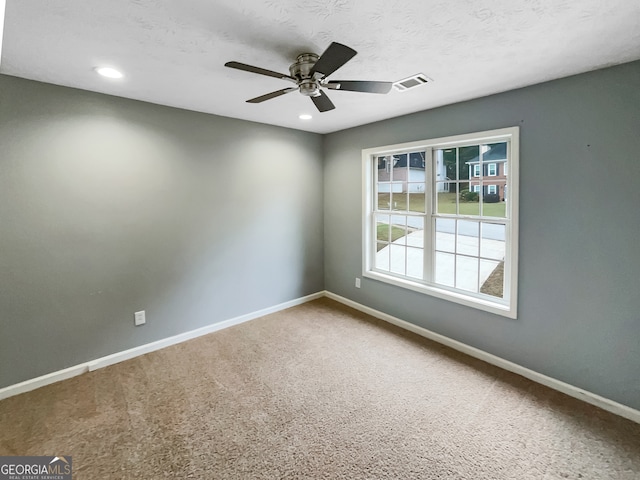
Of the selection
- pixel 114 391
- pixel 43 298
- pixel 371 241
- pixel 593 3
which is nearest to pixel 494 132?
pixel 593 3

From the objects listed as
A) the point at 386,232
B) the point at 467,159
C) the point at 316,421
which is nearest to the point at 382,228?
the point at 386,232

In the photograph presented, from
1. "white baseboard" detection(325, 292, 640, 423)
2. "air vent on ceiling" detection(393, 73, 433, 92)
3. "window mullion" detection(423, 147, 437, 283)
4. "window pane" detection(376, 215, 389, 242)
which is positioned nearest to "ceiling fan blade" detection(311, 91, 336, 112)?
"air vent on ceiling" detection(393, 73, 433, 92)

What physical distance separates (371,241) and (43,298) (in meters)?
3.34

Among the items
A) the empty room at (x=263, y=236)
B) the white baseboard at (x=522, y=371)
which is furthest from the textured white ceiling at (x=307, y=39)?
the white baseboard at (x=522, y=371)

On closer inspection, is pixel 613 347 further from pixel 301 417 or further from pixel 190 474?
pixel 190 474

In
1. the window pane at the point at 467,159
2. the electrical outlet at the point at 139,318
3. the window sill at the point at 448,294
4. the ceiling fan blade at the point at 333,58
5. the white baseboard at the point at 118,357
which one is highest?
the ceiling fan blade at the point at 333,58

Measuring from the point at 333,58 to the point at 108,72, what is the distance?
1.75 meters

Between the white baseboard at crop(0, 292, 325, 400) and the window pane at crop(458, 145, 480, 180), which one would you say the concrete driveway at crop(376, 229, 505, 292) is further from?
the white baseboard at crop(0, 292, 325, 400)

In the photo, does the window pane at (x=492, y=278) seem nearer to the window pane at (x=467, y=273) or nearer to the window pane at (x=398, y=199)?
the window pane at (x=467, y=273)

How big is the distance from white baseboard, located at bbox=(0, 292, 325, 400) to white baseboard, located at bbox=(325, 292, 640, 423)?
5.23 feet

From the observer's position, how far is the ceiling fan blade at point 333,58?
1450 mm

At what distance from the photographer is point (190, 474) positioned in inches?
66.7

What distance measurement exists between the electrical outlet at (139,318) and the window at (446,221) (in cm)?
256

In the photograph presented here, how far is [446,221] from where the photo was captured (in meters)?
3.24
